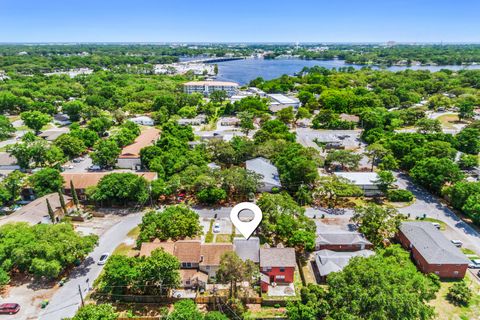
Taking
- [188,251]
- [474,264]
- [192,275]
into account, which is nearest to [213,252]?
[188,251]

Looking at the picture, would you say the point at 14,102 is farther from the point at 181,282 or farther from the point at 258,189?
the point at 181,282

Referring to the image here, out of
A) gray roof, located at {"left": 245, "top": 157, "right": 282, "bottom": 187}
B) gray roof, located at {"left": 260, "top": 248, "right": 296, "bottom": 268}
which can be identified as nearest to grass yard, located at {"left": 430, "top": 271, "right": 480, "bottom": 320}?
gray roof, located at {"left": 260, "top": 248, "right": 296, "bottom": 268}

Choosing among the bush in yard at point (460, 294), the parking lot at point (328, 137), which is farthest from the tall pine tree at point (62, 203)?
the parking lot at point (328, 137)

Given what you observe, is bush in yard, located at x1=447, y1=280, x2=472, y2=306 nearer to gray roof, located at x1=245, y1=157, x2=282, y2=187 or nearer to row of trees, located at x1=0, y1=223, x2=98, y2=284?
gray roof, located at x1=245, y1=157, x2=282, y2=187

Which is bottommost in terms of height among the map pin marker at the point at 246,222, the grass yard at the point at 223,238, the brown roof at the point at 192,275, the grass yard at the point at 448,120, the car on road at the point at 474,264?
the grass yard at the point at 223,238

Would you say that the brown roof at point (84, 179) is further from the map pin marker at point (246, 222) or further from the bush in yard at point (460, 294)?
the bush in yard at point (460, 294)

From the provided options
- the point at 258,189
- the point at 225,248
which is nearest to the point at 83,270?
the point at 225,248
